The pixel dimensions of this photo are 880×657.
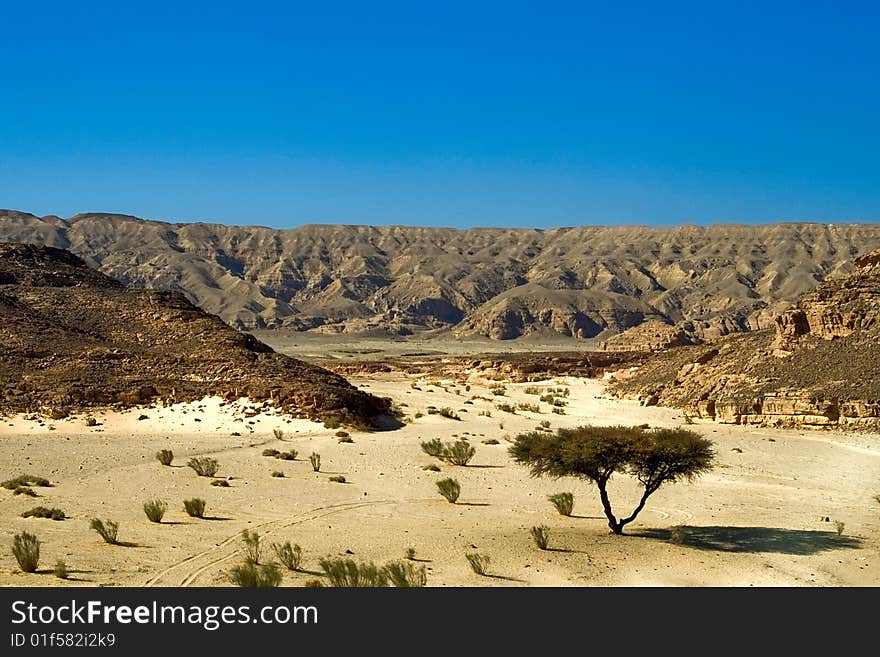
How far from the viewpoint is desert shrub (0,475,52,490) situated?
746 inches

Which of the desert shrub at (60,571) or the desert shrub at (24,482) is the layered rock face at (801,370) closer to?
the desert shrub at (24,482)

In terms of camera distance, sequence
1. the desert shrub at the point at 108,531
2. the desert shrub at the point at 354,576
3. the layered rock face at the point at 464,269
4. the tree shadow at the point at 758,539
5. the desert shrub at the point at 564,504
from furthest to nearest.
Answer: the layered rock face at the point at 464,269
the desert shrub at the point at 564,504
the tree shadow at the point at 758,539
the desert shrub at the point at 108,531
the desert shrub at the point at 354,576

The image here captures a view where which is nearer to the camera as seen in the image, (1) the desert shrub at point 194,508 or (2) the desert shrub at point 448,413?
(1) the desert shrub at point 194,508

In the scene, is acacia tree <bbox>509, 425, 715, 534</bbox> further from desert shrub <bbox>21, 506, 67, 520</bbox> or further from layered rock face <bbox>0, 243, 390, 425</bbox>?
layered rock face <bbox>0, 243, 390, 425</bbox>

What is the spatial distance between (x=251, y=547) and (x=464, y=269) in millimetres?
147501

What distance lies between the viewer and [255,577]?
11.3 m

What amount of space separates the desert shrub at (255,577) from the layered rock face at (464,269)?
312ft

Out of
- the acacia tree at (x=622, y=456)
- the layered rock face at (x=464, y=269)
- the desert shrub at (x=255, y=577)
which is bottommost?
the desert shrub at (x=255, y=577)

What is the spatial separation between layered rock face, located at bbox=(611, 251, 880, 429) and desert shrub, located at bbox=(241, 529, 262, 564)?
75.3 feet

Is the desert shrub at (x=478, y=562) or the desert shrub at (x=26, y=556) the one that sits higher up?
the desert shrub at (x=26, y=556)

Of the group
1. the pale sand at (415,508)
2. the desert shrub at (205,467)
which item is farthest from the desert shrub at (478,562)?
the desert shrub at (205,467)

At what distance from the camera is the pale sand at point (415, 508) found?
13.1 metres

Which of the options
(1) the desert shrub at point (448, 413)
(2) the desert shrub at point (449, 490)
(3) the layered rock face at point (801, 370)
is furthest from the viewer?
(1) the desert shrub at point (448, 413)
